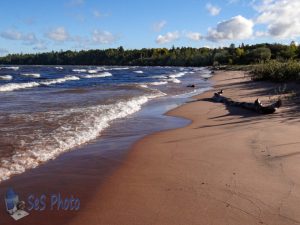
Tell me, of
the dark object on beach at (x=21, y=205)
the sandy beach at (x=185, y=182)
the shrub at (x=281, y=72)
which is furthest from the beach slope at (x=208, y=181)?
the shrub at (x=281, y=72)

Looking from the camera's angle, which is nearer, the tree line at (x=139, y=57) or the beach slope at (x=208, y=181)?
the beach slope at (x=208, y=181)

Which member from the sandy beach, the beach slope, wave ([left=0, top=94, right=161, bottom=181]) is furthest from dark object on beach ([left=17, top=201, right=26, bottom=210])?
wave ([left=0, top=94, right=161, bottom=181])

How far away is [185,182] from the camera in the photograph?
5574mm

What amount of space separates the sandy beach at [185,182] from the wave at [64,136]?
0.42m

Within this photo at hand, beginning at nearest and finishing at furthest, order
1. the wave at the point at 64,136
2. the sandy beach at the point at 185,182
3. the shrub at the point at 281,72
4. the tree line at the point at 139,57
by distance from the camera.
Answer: the sandy beach at the point at 185,182
the wave at the point at 64,136
the shrub at the point at 281,72
the tree line at the point at 139,57

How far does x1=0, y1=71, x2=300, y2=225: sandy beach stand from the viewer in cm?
444

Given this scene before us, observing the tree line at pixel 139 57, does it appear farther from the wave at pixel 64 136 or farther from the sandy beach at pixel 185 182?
the sandy beach at pixel 185 182

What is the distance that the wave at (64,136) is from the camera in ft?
22.0

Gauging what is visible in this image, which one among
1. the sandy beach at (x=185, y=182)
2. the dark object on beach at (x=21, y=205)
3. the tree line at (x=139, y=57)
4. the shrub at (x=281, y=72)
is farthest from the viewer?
the tree line at (x=139, y=57)

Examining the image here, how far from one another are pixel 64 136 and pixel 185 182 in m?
4.25

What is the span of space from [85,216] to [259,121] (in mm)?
6954

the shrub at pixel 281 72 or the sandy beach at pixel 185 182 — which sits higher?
the shrub at pixel 281 72

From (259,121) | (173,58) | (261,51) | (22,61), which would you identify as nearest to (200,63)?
(173,58)

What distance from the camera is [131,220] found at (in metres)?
4.35
